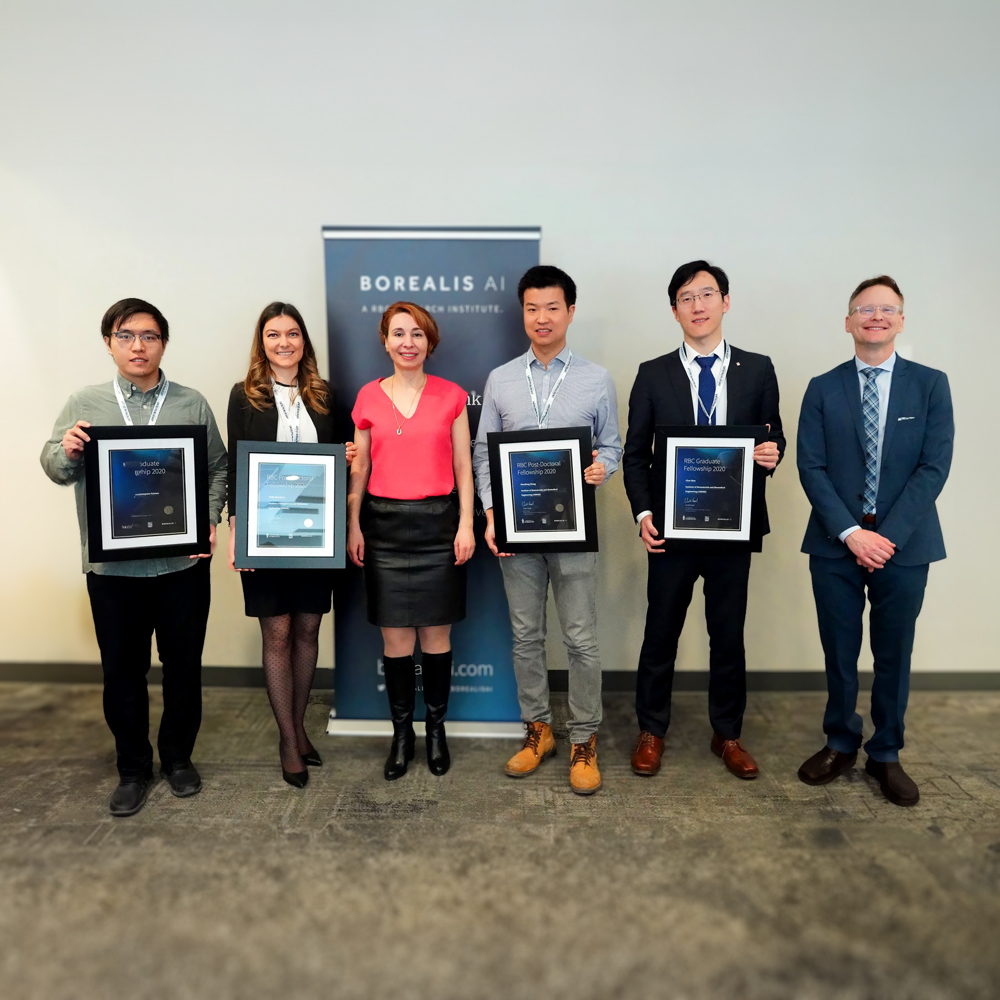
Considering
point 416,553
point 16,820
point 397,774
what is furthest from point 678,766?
point 16,820

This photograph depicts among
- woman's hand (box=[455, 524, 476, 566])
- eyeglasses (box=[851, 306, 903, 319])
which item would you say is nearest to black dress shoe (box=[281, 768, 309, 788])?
woman's hand (box=[455, 524, 476, 566])

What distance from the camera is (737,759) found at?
2670 millimetres

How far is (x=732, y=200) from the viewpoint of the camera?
3281 mm

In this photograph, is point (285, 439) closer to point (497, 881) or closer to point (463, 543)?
point (463, 543)

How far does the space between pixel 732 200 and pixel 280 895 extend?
3.41m

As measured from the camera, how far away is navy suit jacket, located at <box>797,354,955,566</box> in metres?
2.41

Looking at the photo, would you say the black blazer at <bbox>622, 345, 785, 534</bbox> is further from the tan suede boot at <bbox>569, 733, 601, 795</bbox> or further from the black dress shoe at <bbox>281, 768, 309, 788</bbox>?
the black dress shoe at <bbox>281, 768, 309, 788</bbox>

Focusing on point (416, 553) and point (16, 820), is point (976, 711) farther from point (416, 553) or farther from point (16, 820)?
point (16, 820)

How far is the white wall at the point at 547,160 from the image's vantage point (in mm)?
3209

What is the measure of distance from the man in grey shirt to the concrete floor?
293 millimetres

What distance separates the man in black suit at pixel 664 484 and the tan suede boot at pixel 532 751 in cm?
35

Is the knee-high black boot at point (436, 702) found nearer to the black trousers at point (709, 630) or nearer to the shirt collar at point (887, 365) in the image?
the black trousers at point (709, 630)

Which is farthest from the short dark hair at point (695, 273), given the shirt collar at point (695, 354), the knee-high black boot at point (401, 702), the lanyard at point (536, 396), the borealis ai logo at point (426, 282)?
the knee-high black boot at point (401, 702)

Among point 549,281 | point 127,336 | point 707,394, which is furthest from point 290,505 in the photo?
point 707,394
